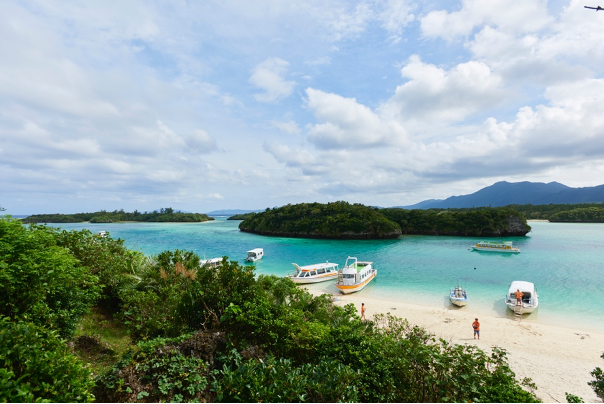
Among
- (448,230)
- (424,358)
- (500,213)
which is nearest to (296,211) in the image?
(448,230)

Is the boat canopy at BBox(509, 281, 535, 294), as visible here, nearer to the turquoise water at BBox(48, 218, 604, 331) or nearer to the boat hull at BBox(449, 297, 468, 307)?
the turquoise water at BBox(48, 218, 604, 331)

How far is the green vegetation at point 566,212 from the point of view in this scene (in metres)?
102

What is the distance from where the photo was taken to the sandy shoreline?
1009 centimetres

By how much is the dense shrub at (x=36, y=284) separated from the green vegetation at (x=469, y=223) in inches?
3065

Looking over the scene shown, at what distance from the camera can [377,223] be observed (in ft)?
223

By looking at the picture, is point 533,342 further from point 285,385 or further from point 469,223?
point 469,223

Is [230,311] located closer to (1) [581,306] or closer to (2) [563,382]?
(2) [563,382]

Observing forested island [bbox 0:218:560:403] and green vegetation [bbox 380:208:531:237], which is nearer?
forested island [bbox 0:218:560:403]

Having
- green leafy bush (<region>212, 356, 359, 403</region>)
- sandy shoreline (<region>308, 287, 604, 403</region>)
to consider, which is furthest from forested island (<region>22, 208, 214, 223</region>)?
green leafy bush (<region>212, 356, 359, 403</region>)

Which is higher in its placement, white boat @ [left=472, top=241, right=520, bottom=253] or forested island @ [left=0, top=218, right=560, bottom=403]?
forested island @ [left=0, top=218, right=560, bottom=403]

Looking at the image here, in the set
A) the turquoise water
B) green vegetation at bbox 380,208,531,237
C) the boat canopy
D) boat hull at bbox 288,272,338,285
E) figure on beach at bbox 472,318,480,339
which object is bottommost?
the turquoise water

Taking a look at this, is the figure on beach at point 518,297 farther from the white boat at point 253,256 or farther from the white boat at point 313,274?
the white boat at point 253,256

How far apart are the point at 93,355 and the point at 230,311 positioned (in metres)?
3.82

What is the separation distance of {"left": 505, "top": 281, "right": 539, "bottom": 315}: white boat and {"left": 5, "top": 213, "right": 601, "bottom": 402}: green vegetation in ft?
50.2
